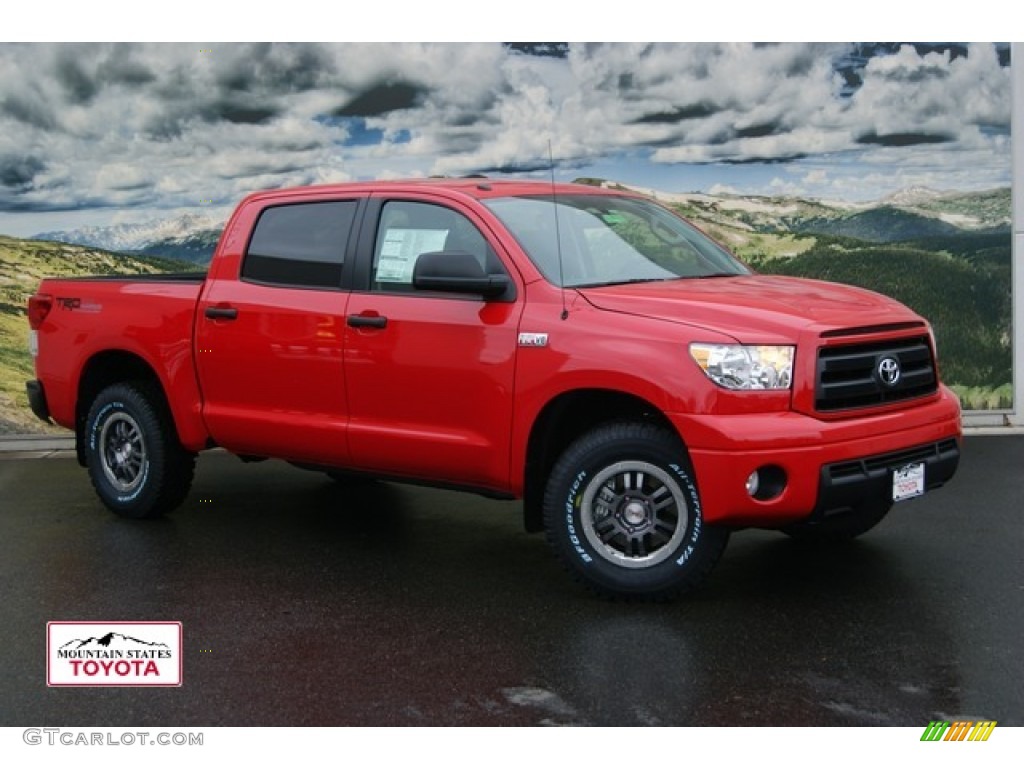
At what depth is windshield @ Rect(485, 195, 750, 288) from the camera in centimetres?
652

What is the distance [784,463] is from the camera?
5.63m

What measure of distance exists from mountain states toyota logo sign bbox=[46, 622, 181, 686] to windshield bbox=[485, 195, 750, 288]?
2309 millimetres

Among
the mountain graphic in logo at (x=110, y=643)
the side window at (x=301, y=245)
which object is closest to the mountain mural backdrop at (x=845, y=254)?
the side window at (x=301, y=245)

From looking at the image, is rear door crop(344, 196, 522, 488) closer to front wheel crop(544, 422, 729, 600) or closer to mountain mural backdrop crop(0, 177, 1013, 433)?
front wheel crop(544, 422, 729, 600)

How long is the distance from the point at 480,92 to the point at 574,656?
294 inches

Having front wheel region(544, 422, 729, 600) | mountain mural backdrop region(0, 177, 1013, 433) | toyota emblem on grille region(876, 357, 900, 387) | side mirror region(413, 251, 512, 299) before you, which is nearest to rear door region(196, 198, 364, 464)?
side mirror region(413, 251, 512, 299)

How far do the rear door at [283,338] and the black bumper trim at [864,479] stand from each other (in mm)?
2460

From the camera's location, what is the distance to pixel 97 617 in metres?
6.05

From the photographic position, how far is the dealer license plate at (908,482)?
5.93 meters

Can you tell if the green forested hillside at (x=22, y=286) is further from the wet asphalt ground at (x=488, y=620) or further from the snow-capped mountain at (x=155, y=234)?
the wet asphalt ground at (x=488, y=620)

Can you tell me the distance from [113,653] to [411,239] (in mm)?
2522

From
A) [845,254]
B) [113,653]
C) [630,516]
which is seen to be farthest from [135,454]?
[845,254]

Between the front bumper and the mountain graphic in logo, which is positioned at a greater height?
the front bumper

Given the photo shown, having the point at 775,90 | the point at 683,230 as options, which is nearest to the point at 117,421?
the point at 683,230
